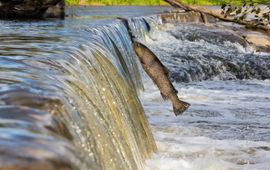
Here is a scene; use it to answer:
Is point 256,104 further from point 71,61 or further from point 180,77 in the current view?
point 71,61

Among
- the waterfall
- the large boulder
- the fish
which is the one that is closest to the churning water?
the waterfall

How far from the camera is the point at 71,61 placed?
201 inches

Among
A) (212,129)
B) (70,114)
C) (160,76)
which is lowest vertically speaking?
(212,129)

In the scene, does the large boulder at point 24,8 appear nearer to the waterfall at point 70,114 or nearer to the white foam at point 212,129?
the white foam at point 212,129

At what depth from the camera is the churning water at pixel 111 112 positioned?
2.55 metres

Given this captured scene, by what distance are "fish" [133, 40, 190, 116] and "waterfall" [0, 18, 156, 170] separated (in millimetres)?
365

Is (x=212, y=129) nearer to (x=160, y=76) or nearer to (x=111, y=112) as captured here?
(x=160, y=76)

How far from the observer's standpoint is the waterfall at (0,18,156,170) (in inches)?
84.2

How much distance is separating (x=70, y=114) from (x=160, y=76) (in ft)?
9.88

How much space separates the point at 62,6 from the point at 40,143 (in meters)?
15.9

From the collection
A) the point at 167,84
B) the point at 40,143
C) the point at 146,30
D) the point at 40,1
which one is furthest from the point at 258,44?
the point at 40,143

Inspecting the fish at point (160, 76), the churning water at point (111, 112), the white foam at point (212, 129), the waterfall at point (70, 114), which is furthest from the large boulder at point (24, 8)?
the fish at point (160, 76)

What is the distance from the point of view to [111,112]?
16.2 feet

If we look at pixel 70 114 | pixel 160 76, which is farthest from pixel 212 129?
pixel 70 114
